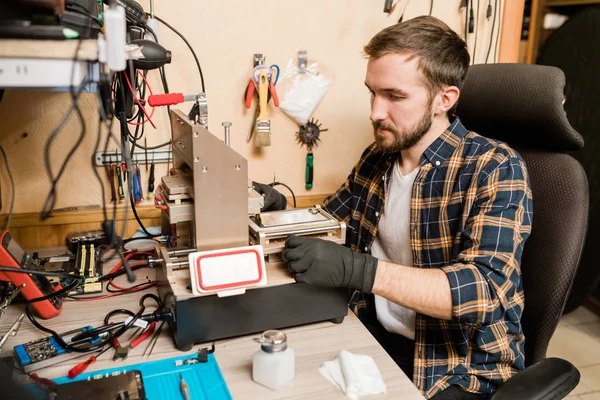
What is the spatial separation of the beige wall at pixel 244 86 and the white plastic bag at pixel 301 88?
0.11ft

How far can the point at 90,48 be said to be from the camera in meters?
0.64

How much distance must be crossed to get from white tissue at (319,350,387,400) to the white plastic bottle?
0.27ft

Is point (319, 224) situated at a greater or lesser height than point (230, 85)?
lesser

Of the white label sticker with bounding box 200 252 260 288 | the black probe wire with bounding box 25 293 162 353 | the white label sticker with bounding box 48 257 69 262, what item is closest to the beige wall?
the white label sticker with bounding box 48 257 69 262

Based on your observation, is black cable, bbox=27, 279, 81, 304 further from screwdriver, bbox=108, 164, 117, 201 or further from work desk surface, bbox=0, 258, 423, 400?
screwdriver, bbox=108, 164, 117, 201

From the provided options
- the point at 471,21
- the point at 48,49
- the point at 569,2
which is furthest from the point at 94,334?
the point at 569,2

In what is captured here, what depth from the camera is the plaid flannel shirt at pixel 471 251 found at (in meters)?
1.04

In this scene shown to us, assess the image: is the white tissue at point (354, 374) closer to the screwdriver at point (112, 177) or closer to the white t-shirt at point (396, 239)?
the white t-shirt at point (396, 239)

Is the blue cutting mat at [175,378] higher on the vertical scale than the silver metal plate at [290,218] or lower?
lower

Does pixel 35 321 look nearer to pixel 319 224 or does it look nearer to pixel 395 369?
pixel 319 224

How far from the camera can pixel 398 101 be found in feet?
4.10

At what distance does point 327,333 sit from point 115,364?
430 millimetres

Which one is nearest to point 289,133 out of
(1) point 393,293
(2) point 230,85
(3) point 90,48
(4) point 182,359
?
(2) point 230,85

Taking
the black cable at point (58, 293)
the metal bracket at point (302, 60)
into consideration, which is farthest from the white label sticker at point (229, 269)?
the metal bracket at point (302, 60)
